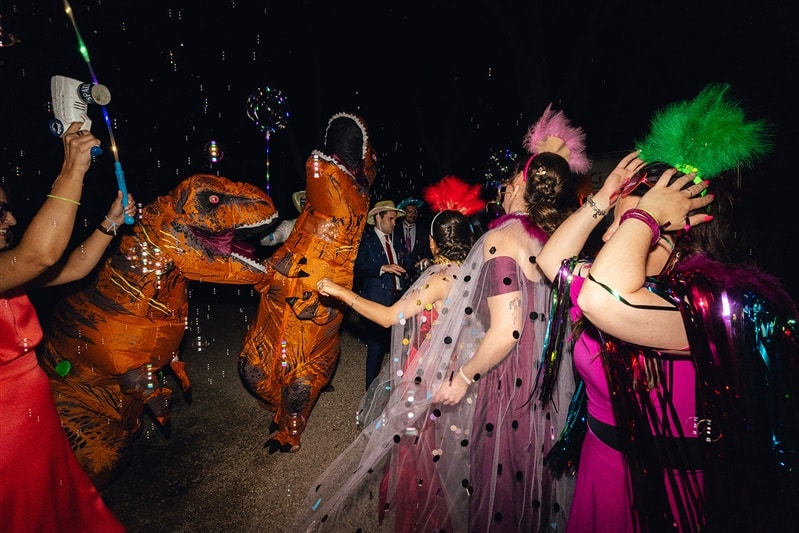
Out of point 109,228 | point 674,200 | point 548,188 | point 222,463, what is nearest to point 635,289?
point 674,200

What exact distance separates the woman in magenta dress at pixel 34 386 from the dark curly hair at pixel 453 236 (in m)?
1.85

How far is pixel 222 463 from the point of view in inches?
129

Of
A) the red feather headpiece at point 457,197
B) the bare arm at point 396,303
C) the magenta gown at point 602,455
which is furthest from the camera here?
the red feather headpiece at point 457,197

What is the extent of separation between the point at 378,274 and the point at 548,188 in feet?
8.22

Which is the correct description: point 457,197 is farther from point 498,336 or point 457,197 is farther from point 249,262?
point 249,262

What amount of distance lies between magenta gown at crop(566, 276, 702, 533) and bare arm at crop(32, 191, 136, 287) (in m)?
2.39

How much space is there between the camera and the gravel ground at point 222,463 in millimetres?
2709

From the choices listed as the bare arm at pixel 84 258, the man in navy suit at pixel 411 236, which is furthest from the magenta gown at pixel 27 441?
the man in navy suit at pixel 411 236

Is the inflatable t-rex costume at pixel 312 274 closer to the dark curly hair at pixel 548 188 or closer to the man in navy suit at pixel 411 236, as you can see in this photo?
the dark curly hair at pixel 548 188

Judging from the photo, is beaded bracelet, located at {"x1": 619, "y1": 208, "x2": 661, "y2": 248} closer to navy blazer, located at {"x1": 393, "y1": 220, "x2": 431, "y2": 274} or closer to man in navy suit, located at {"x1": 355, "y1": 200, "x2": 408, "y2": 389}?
man in navy suit, located at {"x1": 355, "y1": 200, "x2": 408, "y2": 389}

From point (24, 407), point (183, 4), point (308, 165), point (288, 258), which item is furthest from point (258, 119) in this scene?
point (183, 4)

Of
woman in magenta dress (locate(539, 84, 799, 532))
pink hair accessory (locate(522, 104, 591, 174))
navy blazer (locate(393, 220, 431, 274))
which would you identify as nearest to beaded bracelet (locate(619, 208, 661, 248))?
woman in magenta dress (locate(539, 84, 799, 532))

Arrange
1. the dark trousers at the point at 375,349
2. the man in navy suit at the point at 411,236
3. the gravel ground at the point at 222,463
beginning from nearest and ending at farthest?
the gravel ground at the point at 222,463, the dark trousers at the point at 375,349, the man in navy suit at the point at 411,236

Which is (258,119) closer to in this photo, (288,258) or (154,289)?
(288,258)
